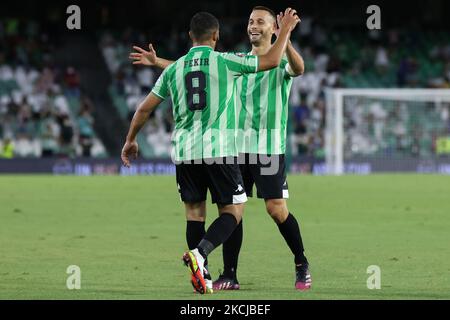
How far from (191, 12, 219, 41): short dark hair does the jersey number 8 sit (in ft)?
0.93

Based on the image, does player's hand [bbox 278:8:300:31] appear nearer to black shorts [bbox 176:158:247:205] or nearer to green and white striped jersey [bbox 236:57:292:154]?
green and white striped jersey [bbox 236:57:292:154]

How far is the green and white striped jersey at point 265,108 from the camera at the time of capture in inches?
370

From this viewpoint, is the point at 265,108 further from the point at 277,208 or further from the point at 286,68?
the point at 277,208

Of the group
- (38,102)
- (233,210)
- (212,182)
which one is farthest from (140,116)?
(38,102)

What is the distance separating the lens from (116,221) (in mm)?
15984

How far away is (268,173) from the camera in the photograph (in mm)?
9297

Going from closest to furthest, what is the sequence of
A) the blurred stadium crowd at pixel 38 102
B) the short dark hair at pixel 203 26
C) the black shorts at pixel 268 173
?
the short dark hair at pixel 203 26
the black shorts at pixel 268 173
the blurred stadium crowd at pixel 38 102

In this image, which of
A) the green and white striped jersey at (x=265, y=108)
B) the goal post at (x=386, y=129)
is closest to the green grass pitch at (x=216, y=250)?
the green and white striped jersey at (x=265, y=108)

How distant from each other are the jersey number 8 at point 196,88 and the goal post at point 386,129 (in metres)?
22.9

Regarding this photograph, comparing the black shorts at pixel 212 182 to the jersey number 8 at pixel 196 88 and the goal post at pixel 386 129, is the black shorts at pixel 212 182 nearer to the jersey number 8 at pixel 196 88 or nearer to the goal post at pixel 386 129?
the jersey number 8 at pixel 196 88

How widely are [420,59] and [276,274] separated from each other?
2892 cm

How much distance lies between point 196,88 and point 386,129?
26.1 meters

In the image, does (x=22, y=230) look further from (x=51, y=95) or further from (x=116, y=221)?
(x=51, y=95)
